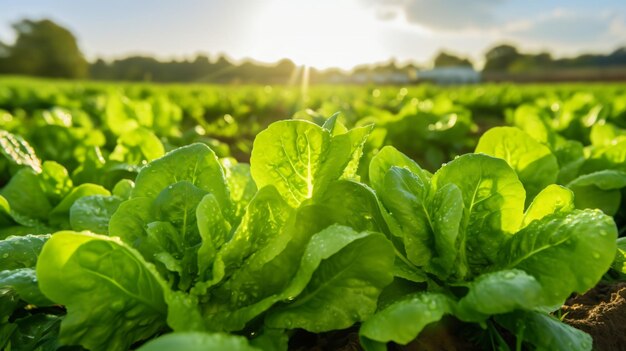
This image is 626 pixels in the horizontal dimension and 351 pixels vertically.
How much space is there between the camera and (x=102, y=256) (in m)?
1.37

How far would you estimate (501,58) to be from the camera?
91688 mm

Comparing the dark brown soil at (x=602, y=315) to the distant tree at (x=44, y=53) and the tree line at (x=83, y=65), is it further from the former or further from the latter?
the distant tree at (x=44, y=53)

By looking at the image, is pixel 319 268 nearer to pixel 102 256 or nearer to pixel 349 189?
pixel 349 189

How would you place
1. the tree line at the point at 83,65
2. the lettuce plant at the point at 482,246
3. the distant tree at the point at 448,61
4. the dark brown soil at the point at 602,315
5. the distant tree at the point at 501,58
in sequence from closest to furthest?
1. the lettuce plant at the point at 482,246
2. the dark brown soil at the point at 602,315
3. the tree line at the point at 83,65
4. the distant tree at the point at 501,58
5. the distant tree at the point at 448,61

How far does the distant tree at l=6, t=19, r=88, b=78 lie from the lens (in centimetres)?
6331

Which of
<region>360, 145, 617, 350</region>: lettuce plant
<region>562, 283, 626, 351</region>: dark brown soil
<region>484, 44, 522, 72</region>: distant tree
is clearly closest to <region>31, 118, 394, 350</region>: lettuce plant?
<region>360, 145, 617, 350</region>: lettuce plant

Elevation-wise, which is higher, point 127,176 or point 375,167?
point 375,167

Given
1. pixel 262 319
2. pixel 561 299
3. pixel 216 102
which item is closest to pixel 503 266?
pixel 561 299

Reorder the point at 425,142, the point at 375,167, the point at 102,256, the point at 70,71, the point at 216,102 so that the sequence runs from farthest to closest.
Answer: the point at 70,71 → the point at 216,102 → the point at 425,142 → the point at 375,167 → the point at 102,256

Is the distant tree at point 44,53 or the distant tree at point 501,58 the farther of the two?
the distant tree at point 501,58

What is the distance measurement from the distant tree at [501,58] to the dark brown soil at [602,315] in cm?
9305

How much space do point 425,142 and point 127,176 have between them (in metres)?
2.95

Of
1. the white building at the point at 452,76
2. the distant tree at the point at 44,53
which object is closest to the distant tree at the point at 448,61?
the white building at the point at 452,76

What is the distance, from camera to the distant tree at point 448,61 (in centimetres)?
9456
